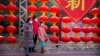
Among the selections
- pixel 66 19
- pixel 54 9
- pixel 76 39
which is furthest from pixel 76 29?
pixel 54 9

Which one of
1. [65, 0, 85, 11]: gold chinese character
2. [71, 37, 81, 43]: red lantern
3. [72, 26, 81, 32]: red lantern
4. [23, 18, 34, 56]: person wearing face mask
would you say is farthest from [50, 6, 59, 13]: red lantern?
[23, 18, 34, 56]: person wearing face mask

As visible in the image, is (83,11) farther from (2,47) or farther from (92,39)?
(2,47)

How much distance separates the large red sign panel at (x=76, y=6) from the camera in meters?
13.1

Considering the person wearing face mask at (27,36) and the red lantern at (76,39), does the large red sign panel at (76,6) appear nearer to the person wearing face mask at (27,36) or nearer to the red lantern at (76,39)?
the red lantern at (76,39)

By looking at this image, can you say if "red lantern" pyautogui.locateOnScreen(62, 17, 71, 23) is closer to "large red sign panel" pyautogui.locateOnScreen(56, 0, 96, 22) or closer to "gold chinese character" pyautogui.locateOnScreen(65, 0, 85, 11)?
"large red sign panel" pyautogui.locateOnScreen(56, 0, 96, 22)

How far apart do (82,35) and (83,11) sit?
1.29 meters

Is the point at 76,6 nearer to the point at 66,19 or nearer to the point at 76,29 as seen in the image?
the point at 66,19

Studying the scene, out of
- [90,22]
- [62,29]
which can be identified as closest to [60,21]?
[62,29]

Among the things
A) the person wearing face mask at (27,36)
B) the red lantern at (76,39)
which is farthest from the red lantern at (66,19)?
the person wearing face mask at (27,36)

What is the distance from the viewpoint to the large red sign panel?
517 inches

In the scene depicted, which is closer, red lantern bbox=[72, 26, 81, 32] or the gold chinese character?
the gold chinese character

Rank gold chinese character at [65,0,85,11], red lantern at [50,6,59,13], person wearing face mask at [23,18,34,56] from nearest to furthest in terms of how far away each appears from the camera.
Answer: person wearing face mask at [23,18,34,56] → red lantern at [50,6,59,13] → gold chinese character at [65,0,85,11]

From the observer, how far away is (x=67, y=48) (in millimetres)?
13859

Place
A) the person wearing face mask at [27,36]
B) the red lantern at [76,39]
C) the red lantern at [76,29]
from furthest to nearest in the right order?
the red lantern at [76,39], the red lantern at [76,29], the person wearing face mask at [27,36]
